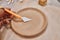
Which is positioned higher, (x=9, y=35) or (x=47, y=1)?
(x=47, y=1)

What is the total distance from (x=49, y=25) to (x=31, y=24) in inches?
4.1

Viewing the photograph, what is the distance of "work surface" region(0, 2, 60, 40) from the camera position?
804 millimetres

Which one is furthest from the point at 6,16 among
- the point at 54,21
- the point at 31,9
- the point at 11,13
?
the point at 54,21

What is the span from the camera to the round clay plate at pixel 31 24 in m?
0.80

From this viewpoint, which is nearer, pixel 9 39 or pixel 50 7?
pixel 9 39

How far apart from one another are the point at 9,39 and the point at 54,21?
0.28m

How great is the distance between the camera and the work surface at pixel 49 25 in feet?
2.64

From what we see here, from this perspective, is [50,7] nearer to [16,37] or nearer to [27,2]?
[27,2]

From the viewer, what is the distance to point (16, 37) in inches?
31.7

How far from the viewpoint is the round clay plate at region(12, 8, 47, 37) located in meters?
0.80

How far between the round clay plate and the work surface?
0.03m

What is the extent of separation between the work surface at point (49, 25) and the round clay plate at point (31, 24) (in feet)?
0.11

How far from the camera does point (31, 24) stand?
32.5 inches

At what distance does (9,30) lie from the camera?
83 centimetres
